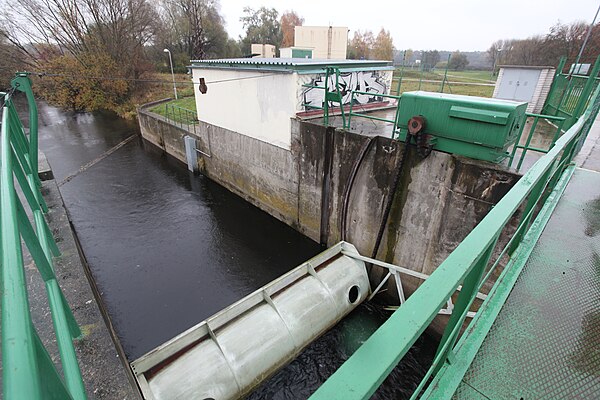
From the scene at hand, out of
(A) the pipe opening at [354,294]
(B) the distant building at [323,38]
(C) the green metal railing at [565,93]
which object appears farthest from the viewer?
(B) the distant building at [323,38]

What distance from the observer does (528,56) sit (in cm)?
2941

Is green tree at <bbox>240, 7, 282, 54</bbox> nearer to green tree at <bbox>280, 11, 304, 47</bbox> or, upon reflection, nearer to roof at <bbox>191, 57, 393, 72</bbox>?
green tree at <bbox>280, 11, 304, 47</bbox>

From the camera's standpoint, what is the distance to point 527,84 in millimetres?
12508

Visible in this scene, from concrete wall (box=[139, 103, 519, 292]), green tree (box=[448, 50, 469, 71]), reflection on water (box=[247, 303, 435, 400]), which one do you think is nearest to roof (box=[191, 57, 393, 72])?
concrete wall (box=[139, 103, 519, 292])

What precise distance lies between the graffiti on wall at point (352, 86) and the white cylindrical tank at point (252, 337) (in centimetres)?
578

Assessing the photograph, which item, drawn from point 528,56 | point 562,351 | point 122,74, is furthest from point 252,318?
point 528,56

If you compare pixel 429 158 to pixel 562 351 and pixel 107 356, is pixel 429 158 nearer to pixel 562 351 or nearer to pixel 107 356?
pixel 562 351

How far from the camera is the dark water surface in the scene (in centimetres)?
885

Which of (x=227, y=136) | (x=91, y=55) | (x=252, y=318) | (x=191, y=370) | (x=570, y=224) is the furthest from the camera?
(x=91, y=55)

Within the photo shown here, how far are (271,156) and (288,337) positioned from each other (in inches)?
285

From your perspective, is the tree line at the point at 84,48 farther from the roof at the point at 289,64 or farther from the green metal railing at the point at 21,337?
the green metal railing at the point at 21,337

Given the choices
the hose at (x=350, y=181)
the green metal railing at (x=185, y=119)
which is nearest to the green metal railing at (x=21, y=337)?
the hose at (x=350, y=181)

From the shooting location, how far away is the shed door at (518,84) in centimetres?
1231

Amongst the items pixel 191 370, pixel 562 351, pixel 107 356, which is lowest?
pixel 191 370
